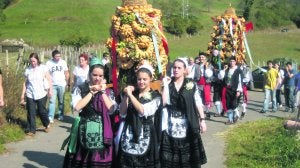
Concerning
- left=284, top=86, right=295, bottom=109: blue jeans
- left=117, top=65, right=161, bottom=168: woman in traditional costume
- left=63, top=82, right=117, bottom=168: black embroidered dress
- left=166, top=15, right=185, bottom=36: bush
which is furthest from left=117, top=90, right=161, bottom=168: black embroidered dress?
left=166, top=15, right=185, bottom=36: bush

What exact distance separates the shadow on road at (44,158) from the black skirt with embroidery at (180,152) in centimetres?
243

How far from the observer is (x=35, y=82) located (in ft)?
35.3

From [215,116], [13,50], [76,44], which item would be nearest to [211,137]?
[215,116]

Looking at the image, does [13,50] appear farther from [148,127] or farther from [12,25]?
[148,127]

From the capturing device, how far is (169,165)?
7215 millimetres

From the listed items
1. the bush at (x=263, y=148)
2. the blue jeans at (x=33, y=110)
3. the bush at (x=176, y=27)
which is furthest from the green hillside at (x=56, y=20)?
the bush at (x=263, y=148)

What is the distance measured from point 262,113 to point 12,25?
2834 inches

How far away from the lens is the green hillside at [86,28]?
6096cm

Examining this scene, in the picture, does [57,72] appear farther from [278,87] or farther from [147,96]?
[278,87]

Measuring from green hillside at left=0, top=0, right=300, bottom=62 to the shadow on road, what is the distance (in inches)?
1818

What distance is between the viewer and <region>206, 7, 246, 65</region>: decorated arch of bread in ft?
53.9

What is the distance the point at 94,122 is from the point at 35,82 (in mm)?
4488

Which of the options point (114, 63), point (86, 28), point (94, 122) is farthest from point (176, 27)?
→ point (94, 122)

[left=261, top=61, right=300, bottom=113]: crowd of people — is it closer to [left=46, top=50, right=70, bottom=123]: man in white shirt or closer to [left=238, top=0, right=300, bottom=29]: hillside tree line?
[left=46, top=50, right=70, bottom=123]: man in white shirt
